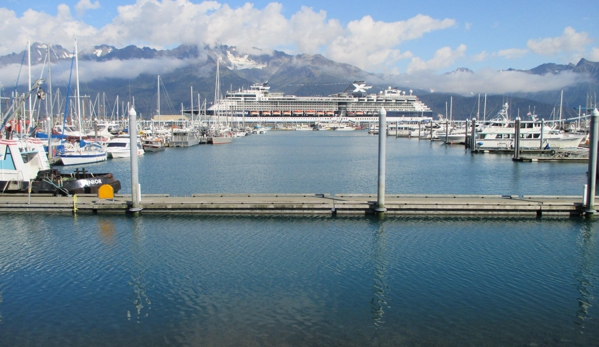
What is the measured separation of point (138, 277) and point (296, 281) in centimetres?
385

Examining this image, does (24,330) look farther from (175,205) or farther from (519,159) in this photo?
(519,159)

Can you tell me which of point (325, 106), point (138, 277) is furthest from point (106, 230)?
point (325, 106)

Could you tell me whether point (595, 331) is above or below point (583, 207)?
below

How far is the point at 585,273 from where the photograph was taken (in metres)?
13.3

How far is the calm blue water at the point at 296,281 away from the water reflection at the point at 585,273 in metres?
0.05

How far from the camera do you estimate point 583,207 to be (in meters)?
18.5

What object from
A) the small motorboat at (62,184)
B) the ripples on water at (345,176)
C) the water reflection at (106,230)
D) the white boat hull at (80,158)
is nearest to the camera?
the water reflection at (106,230)

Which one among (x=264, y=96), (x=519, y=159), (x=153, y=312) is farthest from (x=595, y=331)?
(x=264, y=96)

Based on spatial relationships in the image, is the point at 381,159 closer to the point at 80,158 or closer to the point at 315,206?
the point at 315,206

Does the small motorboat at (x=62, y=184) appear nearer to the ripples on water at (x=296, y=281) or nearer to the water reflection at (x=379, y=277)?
the ripples on water at (x=296, y=281)

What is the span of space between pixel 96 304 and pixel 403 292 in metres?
6.55

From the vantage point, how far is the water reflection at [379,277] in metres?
10.7

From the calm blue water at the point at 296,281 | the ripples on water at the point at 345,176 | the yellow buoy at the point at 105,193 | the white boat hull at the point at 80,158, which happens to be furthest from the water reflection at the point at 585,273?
the white boat hull at the point at 80,158

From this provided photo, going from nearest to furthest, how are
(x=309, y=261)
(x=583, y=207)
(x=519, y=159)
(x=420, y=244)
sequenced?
1. (x=309, y=261)
2. (x=420, y=244)
3. (x=583, y=207)
4. (x=519, y=159)
